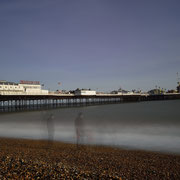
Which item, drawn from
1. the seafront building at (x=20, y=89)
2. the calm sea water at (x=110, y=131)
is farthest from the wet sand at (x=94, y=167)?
the seafront building at (x=20, y=89)

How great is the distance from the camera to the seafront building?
51.5 meters

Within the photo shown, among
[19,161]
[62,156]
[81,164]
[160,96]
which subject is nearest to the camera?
[19,161]

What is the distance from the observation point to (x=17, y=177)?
588cm

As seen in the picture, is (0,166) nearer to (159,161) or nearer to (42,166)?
(42,166)

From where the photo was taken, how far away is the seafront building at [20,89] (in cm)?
5149

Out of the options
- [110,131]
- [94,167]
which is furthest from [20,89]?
[94,167]

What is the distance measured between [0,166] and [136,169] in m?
5.74

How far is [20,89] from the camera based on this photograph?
219 ft

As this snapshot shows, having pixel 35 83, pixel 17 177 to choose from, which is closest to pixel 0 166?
pixel 17 177

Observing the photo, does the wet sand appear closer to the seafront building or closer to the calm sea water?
the calm sea water

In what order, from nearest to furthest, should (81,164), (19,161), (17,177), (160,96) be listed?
1. (17,177)
2. (19,161)
3. (81,164)
4. (160,96)

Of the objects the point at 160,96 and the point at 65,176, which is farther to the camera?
the point at 160,96

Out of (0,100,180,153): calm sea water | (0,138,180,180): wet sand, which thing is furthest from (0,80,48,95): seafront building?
(0,138,180,180): wet sand

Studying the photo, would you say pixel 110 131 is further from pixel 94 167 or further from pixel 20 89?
pixel 20 89
